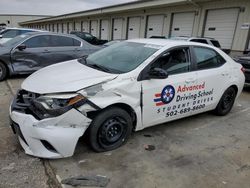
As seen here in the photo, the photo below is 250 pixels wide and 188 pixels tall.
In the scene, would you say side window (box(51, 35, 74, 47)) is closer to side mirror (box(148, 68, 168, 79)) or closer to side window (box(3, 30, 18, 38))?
side mirror (box(148, 68, 168, 79))

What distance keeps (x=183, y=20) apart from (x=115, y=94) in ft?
45.2

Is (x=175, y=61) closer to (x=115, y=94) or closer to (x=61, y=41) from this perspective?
(x=115, y=94)

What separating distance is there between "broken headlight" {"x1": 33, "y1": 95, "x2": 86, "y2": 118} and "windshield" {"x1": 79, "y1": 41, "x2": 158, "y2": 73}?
0.79 metres

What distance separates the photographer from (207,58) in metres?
4.25

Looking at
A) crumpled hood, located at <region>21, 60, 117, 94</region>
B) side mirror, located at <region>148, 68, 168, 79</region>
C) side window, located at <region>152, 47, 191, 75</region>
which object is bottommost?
crumpled hood, located at <region>21, 60, 117, 94</region>

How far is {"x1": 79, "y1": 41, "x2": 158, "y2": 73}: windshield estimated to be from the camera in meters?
3.39

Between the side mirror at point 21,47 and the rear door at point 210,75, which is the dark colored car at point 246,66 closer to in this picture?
the rear door at point 210,75

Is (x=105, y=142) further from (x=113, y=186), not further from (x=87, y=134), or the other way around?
(x=113, y=186)

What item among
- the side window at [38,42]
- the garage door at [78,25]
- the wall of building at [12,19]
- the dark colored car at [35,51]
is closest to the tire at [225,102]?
the dark colored car at [35,51]

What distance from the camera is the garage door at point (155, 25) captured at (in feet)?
55.9

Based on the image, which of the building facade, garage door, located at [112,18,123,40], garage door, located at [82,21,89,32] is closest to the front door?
the building facade

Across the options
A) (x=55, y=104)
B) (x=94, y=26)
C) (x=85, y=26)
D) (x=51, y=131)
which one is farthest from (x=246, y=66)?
(x=85, y=26)

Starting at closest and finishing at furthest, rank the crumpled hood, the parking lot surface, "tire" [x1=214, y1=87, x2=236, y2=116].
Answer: the parking lot surface → the crumpled hood → "tire" [x1=214, y1=87, x2=236, y2=116]

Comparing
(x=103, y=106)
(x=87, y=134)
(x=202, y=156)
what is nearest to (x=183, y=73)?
(x=202, y=156)
